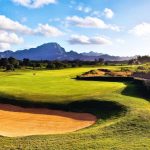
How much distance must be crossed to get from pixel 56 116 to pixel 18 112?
163 inches

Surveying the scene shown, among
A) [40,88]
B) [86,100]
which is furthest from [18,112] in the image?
[40,88]

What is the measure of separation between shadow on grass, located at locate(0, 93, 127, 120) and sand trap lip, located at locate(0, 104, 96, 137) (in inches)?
26.5

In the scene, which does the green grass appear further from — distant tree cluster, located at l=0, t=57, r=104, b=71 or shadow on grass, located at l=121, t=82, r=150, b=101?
distant tree cluster, located at l=0, t=57, r=104, b=71

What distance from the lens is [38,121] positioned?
28641mm

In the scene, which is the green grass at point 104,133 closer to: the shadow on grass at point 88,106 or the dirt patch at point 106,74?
the shadow on grass at point 88,106

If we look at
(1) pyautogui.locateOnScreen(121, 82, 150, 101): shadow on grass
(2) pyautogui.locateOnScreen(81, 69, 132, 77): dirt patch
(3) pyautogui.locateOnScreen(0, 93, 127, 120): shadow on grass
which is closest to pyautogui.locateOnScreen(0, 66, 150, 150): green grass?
(3) pyautogui.locateOnScreen(0, 93, 127, 120): shadow on grass

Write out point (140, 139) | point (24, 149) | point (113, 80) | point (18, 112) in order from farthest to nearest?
point (113, 80) < point (18, 112) < point (140, 139) < point (24, 149)

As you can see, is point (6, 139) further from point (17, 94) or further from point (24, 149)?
point (17, 94)

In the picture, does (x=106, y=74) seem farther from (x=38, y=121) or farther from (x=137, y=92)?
(x=38, y=121)

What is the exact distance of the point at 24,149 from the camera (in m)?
18.2

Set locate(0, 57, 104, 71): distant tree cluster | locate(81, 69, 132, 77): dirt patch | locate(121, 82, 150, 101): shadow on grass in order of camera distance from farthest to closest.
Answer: locate(0, 57, 104, 71): distant tree cluster
locate(81, 69, 132, 77): dirt patch
locate(121, 82, 150, 101): shadow on grass

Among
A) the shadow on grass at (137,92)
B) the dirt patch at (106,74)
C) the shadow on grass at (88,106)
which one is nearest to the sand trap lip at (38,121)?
the shadow on grass at (88,106)

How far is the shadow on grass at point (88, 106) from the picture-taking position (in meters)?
28.6

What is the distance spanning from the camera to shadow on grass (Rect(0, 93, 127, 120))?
28.6 m
